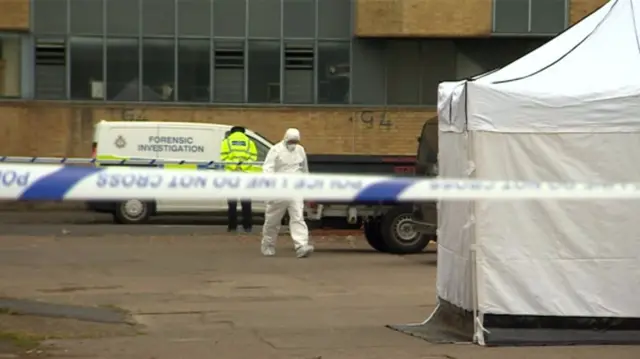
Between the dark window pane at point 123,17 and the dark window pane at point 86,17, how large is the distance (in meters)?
0.24

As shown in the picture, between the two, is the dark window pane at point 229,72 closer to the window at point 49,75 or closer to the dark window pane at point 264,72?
the dark window pane at point 264,72

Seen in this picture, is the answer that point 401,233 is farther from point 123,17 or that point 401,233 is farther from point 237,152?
point 123,17

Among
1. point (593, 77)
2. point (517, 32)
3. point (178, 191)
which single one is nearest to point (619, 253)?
point (593, 77)

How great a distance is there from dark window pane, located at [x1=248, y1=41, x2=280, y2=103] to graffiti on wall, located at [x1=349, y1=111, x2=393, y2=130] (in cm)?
213

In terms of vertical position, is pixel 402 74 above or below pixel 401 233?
above

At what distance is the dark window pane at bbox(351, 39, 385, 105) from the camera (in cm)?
2889

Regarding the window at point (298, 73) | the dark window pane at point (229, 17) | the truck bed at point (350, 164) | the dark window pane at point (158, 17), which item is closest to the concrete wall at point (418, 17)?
the window at point (298, 73)

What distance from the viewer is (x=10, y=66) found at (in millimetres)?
28516

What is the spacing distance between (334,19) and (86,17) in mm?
6208

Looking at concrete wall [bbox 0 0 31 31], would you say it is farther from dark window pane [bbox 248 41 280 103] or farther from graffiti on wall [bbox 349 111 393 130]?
graffiti on wall [bbox 349 111 393 130]

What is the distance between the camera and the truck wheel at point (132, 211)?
848 inches

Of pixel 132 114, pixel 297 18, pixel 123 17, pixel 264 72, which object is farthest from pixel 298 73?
pixel 123 17

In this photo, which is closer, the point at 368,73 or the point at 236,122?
the point at 236,122

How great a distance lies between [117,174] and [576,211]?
3.40 metres
